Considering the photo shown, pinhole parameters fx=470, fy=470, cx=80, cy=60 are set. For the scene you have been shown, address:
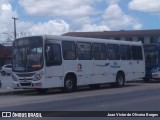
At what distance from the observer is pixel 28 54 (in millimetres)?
23625

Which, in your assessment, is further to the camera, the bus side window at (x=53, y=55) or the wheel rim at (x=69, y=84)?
the wheel rim at (x=69, y=84)

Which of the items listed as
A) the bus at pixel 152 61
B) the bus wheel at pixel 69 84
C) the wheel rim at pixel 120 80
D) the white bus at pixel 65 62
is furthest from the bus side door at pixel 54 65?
the bus at pixel 152 61

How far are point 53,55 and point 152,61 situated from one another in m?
13.1

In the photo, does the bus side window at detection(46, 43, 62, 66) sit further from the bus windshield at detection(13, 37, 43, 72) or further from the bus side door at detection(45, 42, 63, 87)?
the bus windshield at detection(13, 37, 43, 72)

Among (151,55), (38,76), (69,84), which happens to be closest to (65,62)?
(69,84)

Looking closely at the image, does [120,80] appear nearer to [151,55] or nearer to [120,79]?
[120,79]

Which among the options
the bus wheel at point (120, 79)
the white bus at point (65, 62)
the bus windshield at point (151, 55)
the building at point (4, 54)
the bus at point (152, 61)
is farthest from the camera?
the building at point (4, 54)

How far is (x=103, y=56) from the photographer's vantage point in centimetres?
2755

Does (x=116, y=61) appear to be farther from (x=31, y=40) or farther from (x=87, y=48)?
(x=31, y=40)

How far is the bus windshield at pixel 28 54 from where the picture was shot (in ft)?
76.0

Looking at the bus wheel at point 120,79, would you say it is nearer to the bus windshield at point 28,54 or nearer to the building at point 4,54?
the bus windshield at point 28,54

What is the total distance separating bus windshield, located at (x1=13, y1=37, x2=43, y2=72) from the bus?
12883mm

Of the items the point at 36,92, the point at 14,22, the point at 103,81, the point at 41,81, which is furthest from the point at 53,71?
the point at 14,22

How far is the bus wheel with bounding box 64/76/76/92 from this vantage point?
24406 mm
